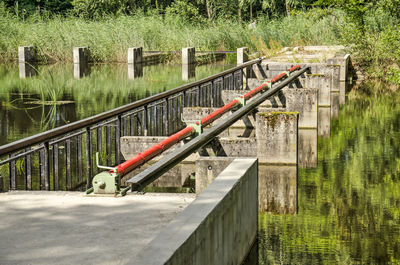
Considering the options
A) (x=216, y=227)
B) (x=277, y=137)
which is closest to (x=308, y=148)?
(x=277, y=137)

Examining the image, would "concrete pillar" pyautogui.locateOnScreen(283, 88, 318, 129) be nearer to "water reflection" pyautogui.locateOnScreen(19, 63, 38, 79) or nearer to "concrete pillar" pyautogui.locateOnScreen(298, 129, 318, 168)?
"concrete pillar" pyautogui.locateOnScreen(298, 129, 318, 168)

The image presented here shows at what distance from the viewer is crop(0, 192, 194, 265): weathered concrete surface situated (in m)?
4.64

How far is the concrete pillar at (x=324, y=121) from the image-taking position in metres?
15.4

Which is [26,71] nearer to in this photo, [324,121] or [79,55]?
[79,55]

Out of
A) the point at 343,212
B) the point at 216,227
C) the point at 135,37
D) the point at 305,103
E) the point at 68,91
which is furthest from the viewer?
the point at 135,37

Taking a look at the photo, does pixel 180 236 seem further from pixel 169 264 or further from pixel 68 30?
pixel 68 30

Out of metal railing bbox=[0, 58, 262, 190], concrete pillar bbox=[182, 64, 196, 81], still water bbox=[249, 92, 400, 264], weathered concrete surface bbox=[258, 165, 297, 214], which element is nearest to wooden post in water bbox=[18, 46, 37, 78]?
concrete pillar bbox=[182, 64, 196, 81]

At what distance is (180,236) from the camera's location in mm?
4414

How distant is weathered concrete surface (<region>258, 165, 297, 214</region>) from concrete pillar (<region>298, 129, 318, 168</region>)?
0.69 m

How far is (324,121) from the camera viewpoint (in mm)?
17156

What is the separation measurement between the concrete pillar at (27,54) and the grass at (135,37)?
0.41 meters

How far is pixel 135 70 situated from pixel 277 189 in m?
21.2

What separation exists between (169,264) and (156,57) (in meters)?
32.8

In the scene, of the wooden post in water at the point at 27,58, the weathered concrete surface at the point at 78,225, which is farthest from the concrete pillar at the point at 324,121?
A: the wooden post in water at the point at 27,58
